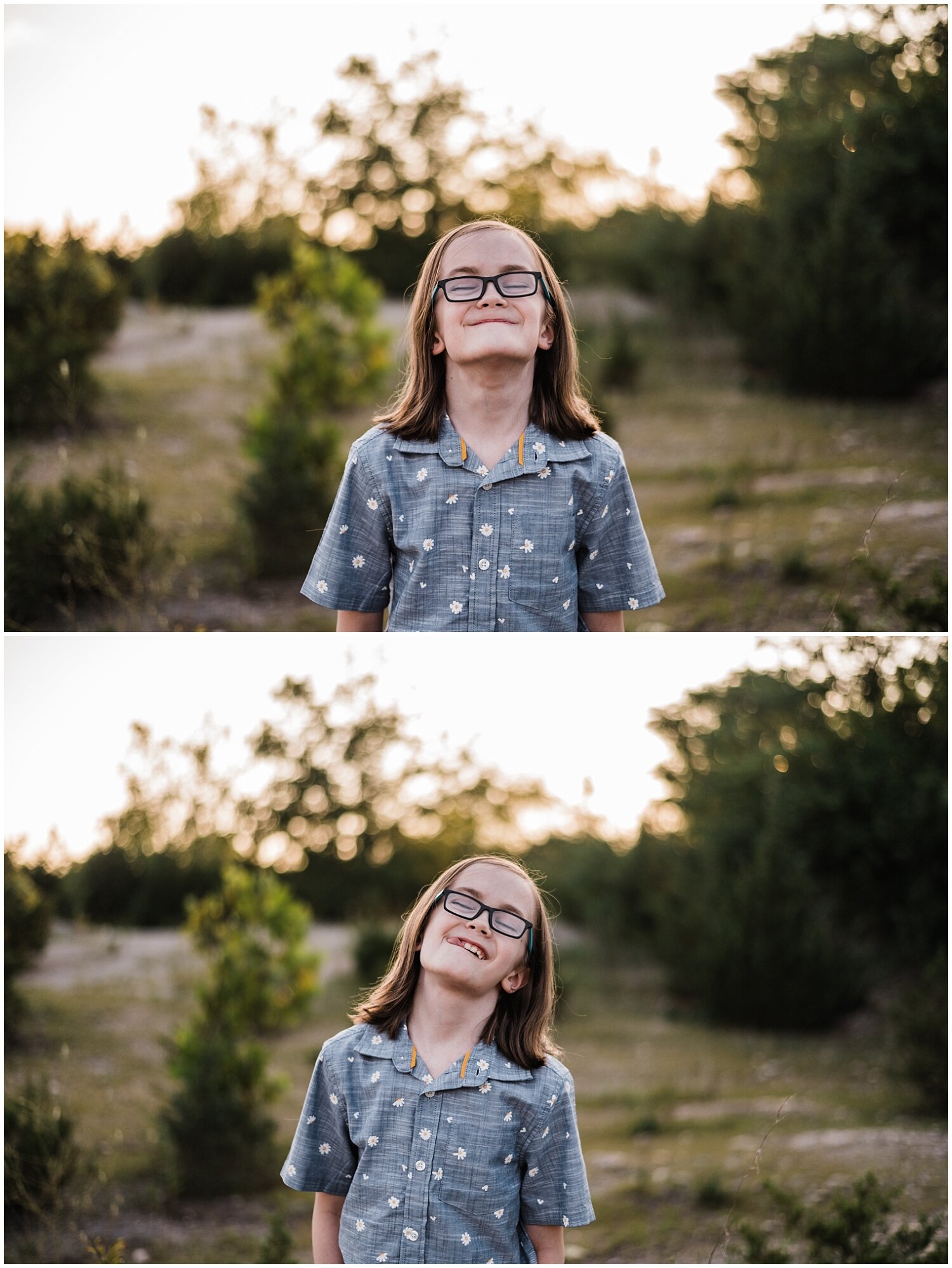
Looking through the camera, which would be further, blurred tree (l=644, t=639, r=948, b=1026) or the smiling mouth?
blurred tree (l=644, t=639, r=948, b=1026)

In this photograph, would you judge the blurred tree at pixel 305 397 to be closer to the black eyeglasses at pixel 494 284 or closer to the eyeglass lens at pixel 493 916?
the black eyeglasses at pixel 494 284

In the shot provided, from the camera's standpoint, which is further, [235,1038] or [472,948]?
[235,1038]

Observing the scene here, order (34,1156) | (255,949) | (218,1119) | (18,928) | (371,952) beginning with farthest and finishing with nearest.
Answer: (371,952) < (18,928) < (255,949) < (218,1119) < (34,1156)

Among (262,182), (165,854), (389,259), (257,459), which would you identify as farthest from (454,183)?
(165,854)

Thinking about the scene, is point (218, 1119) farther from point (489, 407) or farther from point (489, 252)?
point (489, 252)

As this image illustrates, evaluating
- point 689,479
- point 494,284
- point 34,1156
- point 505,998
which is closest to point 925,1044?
point 689,479

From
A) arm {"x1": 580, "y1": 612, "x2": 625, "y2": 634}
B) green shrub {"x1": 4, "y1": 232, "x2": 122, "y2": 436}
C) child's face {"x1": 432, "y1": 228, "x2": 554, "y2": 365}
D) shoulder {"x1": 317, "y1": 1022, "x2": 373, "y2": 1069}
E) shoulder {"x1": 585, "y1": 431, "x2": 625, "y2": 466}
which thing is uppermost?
green shrub {"x1": 4, "y1": 232, "x2": 122, "y2": 436}

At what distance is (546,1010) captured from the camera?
1916mm

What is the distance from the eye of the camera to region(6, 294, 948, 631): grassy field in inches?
155

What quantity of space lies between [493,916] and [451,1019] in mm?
189

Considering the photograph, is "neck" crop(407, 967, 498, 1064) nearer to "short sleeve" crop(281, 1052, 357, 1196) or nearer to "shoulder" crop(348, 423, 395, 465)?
"short sleeve" crop(281, 1052, 357, 1196)

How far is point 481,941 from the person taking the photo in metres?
1.85

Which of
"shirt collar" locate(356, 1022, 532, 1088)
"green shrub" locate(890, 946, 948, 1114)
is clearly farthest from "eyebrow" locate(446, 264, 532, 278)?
"green shrub" locate(890, 946, 948, 1114)

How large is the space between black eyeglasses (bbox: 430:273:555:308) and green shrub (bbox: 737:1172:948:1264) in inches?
94.5
